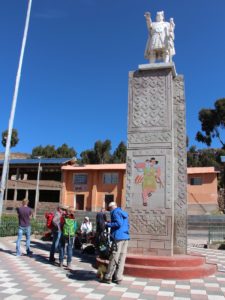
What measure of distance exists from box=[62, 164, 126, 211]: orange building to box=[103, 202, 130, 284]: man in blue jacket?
89.3 ft

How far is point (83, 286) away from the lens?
6039 millimetres

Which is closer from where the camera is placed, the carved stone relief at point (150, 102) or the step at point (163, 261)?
the step at point (163, 261)

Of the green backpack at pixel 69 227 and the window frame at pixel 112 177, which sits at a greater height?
the window frame at pixel 112 177

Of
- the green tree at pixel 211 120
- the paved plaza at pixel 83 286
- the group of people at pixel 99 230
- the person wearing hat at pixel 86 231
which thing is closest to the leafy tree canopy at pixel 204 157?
the green tree at pixel 211 120

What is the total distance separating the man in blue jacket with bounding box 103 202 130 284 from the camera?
6.29 metres

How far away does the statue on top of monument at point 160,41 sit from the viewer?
32.0ft

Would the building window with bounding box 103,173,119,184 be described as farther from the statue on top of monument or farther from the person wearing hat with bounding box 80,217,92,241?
the statue on top of monument

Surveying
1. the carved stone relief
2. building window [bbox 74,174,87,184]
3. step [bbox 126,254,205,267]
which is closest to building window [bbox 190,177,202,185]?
building window [bbox 74,174,87,184]

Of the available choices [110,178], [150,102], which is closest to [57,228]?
[150,102]

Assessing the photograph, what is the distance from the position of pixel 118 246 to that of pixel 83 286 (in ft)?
3.18

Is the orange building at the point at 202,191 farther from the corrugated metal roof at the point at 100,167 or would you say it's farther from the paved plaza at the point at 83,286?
the paved plaza at the point at 83,286

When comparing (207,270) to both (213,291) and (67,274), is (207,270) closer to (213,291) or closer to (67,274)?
(213,291)

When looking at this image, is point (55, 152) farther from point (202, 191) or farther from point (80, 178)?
point (202, 191)

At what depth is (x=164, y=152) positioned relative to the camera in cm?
865
